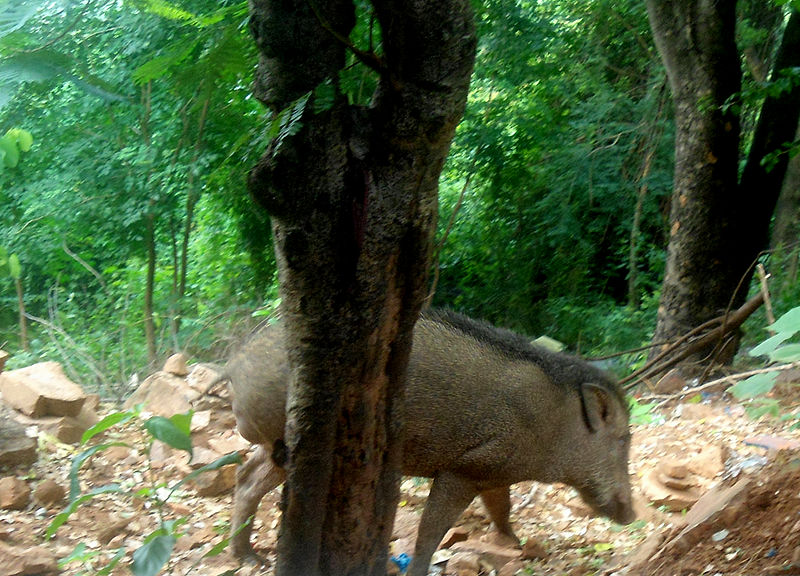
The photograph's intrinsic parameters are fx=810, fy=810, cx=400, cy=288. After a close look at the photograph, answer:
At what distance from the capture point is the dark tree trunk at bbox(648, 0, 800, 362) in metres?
6.97

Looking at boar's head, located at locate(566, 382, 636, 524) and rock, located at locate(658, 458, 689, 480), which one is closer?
boar's head, located at locate(566, 382, 636, 524)

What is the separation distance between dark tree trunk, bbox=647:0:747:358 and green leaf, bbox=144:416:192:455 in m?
5.41

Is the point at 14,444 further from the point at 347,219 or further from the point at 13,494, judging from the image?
the point at 347,219

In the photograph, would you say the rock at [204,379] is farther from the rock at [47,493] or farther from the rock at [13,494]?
the rock at [13,494]

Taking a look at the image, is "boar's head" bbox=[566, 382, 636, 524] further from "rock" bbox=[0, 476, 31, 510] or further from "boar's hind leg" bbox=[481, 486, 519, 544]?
"rock" bbox=[0, 476, 31, 510]

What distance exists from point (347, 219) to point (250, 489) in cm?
255

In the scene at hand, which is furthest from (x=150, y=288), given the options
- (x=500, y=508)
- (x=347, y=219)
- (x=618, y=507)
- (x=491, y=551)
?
(x=347, y=219)

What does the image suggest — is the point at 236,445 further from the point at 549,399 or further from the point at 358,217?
the point at 358,217

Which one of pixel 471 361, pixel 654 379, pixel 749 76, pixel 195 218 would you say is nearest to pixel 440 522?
pixel 471 361

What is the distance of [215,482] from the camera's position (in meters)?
→ 5.41

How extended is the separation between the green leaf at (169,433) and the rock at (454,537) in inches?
101

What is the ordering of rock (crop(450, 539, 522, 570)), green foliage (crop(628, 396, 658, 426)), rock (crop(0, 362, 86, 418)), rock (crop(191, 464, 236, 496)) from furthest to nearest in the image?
green foliage (crop(628, 396, 658, 426)) → rock (crop(0, 362, 86, 418)) → rock (crop(191, 464, 236, 496)) → rock (crop(450, 539, 522, 570))

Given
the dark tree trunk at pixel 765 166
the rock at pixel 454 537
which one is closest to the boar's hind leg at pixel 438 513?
the rock at pixel 454 537

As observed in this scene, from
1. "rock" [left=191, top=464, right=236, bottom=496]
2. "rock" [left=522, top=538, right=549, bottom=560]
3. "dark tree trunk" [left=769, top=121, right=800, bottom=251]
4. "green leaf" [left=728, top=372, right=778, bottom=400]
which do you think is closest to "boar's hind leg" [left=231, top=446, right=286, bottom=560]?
"rock" [left=191, top=464, right=236, bottom=496]
